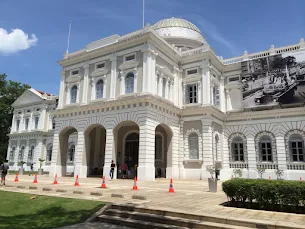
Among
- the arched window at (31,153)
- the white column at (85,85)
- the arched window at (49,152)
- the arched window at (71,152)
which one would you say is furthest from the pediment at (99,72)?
the arched window at (31,153)

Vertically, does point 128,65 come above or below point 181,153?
above

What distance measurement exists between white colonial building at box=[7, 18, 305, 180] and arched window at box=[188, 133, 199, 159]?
10cm

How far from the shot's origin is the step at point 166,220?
6.87 metres

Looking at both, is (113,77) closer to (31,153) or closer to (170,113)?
(170,113)

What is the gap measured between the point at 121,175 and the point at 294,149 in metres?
15.7

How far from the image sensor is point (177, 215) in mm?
7738

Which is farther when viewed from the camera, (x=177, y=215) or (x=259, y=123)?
(x=259, y=123)

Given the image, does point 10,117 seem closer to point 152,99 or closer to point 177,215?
point 152,99

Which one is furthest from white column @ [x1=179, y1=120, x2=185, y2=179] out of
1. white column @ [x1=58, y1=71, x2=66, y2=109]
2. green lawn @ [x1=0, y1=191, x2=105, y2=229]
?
green lawn @ [x1=0, y1=191, x2=105, y2=229]

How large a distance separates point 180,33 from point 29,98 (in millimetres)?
28278

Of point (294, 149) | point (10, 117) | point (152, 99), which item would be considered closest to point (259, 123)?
point (294, 149)

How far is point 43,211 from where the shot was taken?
898cm

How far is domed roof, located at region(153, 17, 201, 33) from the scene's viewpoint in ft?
111

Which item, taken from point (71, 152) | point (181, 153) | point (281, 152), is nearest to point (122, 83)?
point (181, 153)
